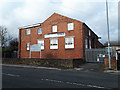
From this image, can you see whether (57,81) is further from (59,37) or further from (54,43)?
(54,43)

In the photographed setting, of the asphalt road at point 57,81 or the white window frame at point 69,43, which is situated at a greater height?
the white window frame at point 69,43

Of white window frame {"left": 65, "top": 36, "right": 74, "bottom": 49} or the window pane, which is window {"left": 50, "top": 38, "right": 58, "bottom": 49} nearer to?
white window frame {"left": 65, "top": 36, "right": 74, "bottom": 49}

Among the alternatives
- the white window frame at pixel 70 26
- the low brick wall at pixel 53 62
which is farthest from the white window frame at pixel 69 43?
the low brick wall at pixel 53 62

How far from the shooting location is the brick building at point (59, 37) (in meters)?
19.5

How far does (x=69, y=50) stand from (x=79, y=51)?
1.94 meters

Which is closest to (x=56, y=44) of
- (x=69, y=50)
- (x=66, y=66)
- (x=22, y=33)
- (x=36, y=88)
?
(x=69, y=50)

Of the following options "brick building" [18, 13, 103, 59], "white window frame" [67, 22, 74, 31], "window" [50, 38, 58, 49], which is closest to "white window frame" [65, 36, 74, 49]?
"brick building" [18, 13, 103, 59]

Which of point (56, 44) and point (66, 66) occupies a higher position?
point (56, 44)

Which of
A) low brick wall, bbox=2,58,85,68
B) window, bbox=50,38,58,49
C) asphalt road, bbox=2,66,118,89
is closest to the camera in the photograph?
asphalt road, bbox=2,66,118,89

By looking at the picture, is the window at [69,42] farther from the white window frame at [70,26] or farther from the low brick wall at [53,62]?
the low brick wall at [53,62]

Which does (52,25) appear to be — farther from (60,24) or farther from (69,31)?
(69,31)

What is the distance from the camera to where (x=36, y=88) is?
5238mm

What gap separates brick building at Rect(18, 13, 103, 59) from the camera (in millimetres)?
19500

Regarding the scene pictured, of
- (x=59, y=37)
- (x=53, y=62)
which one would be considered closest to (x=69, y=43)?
(x=59, y=37)
